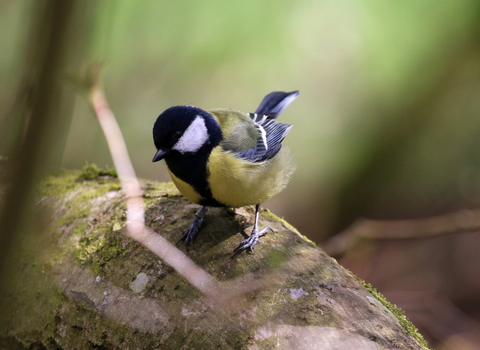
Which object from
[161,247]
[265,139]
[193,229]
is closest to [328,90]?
[265,139]

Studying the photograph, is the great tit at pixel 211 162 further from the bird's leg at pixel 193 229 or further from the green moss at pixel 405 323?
the green moss at pixel 405 323

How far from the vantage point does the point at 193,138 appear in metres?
2.31

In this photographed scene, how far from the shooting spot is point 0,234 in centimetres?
69

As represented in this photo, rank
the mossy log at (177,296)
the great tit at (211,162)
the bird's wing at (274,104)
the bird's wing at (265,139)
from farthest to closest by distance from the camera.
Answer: the bird's wing at (274,104), the bird's wing at (265,139), the great tit at (211,162), the mossy log at (177,296)

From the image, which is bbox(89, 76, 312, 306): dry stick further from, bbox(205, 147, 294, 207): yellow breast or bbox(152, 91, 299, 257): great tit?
bbox(205, 147, 294, 207): yellow breast

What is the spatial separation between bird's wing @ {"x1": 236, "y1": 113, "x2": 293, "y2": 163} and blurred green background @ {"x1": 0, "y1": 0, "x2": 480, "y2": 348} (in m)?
1.99

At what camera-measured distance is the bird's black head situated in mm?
2225

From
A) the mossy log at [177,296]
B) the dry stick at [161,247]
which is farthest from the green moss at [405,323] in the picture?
the dry stick at [161,247]

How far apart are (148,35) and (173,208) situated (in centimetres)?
386

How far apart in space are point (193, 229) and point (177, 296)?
1.62ft

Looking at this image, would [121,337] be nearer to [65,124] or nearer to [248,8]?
[65,124]

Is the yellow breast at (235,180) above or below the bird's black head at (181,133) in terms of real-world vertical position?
below

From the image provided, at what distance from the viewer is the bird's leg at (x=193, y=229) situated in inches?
83.2

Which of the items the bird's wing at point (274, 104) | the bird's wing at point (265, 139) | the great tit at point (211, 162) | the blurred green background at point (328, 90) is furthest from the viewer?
the blurred green background at point (328, 90)
